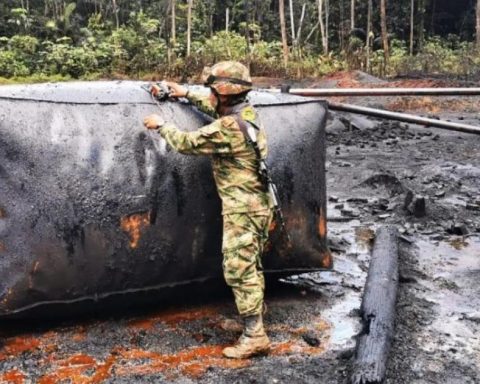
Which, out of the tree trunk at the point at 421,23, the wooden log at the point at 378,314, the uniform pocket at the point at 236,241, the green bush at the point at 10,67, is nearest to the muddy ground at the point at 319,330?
the wooden log at the point at 378,314

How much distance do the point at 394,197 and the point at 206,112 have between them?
4141 mm

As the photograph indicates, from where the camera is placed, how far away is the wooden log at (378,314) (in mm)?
3145

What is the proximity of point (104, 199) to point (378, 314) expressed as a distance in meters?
1.80

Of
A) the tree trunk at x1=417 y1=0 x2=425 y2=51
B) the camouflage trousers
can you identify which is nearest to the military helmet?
the camouflage trousers

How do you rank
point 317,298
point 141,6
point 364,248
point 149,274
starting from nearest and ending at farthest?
point 149,274
point 317,298
point 364,248
point 141,6

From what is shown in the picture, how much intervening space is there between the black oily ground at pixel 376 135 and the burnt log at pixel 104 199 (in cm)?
731

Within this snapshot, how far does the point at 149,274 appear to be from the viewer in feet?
12.2

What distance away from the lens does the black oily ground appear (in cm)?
A: 1117

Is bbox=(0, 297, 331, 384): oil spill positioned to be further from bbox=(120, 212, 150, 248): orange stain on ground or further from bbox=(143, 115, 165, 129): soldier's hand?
bbox=(143, 115, 165, 129): soldier's hand

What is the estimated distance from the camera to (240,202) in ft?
11.7

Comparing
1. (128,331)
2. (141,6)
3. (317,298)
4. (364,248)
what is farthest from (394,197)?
(141,6)

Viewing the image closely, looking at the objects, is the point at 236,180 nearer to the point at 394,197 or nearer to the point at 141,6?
the point at 394,197

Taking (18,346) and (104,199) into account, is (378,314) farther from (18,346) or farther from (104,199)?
(18,346)

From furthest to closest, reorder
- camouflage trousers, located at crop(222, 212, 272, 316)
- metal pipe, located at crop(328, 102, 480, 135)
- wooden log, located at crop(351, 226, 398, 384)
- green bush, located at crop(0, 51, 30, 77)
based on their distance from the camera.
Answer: green bush, located at crop(0, 51, 30, 77) < metal pipe, located at crop(328, 102, 480, 135) < camouflage trousers, located at crop(222, 212, 272, 316) < wooden log, located at crop(351, 226, 398, 384)
